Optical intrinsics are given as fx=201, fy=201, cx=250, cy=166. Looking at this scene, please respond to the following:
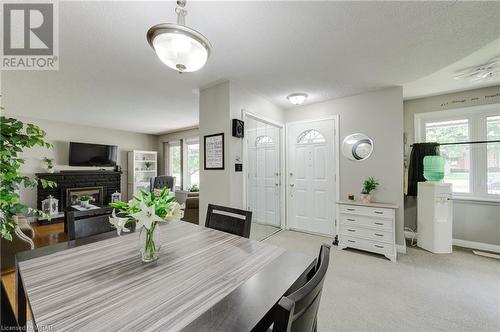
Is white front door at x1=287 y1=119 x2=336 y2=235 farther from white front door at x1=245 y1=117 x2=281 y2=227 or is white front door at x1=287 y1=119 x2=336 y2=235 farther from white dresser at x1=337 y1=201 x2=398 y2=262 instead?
white dresser at x1=337 y1=201 x2=398 y2=262

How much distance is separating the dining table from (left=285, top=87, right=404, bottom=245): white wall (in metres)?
2.60

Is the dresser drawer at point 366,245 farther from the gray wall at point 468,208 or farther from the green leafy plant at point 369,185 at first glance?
the gray wall at point 468,208

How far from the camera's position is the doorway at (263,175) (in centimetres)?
308

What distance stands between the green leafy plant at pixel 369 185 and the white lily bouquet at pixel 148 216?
2849 millimetres

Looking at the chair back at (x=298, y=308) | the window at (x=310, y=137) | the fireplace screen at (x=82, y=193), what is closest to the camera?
the chair back at (x=298, y=308)

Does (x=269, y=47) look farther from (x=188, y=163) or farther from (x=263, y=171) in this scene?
(x=188, y=163)

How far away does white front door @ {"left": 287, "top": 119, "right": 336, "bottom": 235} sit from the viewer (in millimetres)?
3525

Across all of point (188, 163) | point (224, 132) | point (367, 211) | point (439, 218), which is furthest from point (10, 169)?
point (188, 163)

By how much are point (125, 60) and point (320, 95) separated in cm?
274

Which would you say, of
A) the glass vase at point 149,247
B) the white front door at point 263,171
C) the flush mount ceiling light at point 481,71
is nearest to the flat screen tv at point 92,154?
the white front door at point 263,171

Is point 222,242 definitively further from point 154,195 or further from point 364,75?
point 364,75

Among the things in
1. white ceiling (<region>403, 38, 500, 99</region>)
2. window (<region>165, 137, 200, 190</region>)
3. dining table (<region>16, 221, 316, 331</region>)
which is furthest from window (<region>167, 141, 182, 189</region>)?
white ceiling (<region>403, 38, 500, 99</region>)

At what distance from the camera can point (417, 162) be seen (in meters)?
3.29

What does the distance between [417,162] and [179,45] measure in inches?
151
